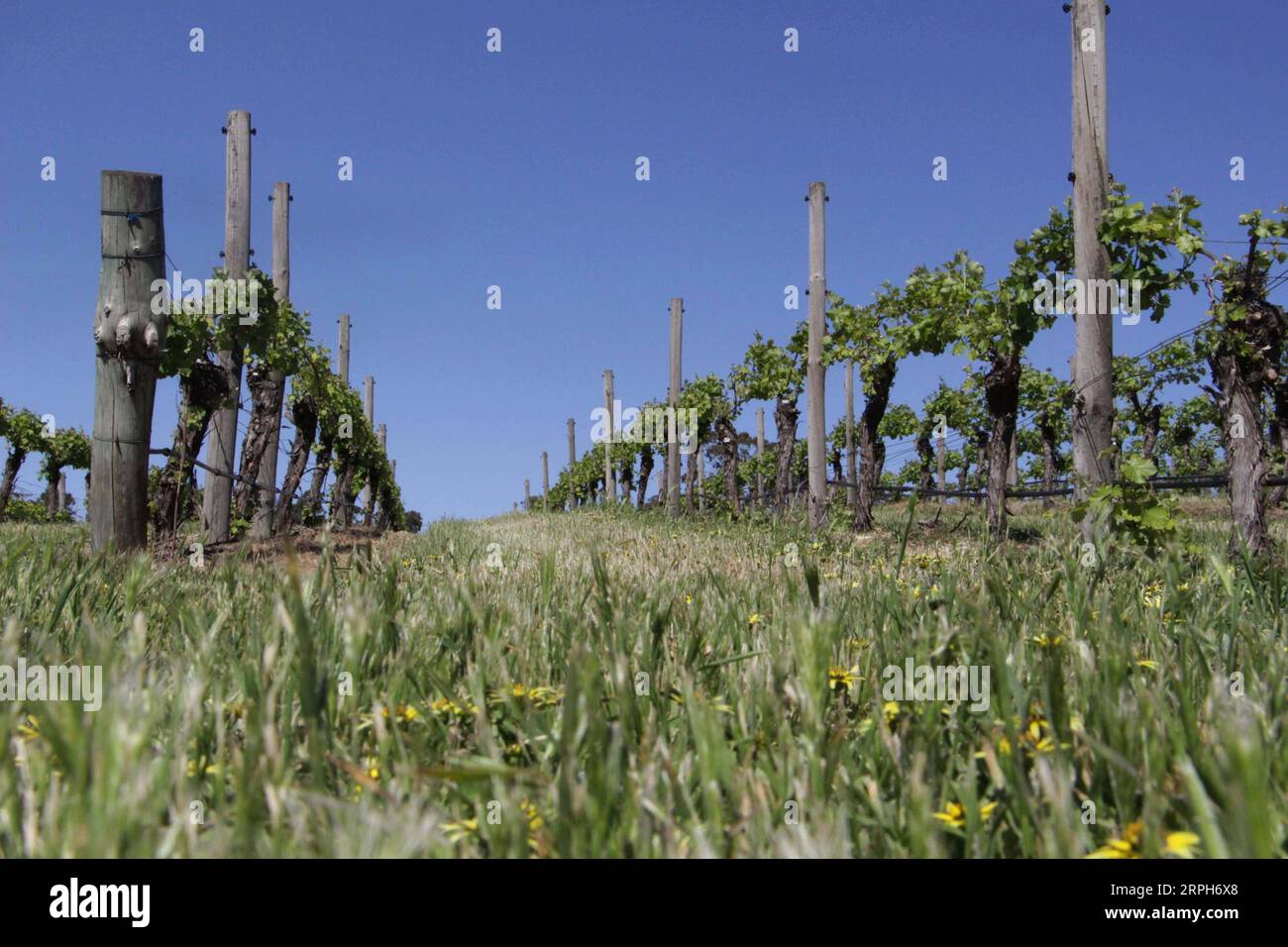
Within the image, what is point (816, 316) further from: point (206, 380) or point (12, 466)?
point (12, 466)

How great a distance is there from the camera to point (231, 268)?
489 inches

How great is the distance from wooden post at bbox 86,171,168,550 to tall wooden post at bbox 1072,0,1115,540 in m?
7.03

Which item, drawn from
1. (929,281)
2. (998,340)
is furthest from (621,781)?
(929,281)

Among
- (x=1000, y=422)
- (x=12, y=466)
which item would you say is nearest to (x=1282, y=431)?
(x=1000, y=422)

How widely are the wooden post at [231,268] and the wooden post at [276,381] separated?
2.29 feet

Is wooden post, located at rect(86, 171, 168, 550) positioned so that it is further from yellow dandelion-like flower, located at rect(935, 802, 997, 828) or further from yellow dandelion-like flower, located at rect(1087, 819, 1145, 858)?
yellow dandelion-like flower, located at rect(1087, 819, 1145, 858)

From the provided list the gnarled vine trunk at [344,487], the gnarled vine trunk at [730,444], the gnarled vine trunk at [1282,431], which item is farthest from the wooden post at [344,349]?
the gnarled vine trunk at [1282,431]

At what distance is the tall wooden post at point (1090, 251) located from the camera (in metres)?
7.14

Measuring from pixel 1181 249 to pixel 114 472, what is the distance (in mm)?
8282

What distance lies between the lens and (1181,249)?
713 centimetres

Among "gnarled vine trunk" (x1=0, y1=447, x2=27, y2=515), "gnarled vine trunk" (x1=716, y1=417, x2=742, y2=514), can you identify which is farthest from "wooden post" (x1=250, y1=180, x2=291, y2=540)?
"gnarled vine trunk" (x1=0, y1=447, x2=27, y2=515)

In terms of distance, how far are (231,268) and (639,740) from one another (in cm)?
1251

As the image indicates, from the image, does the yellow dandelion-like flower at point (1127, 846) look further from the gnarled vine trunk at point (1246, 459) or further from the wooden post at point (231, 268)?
the wooden post at point (231, 268)
